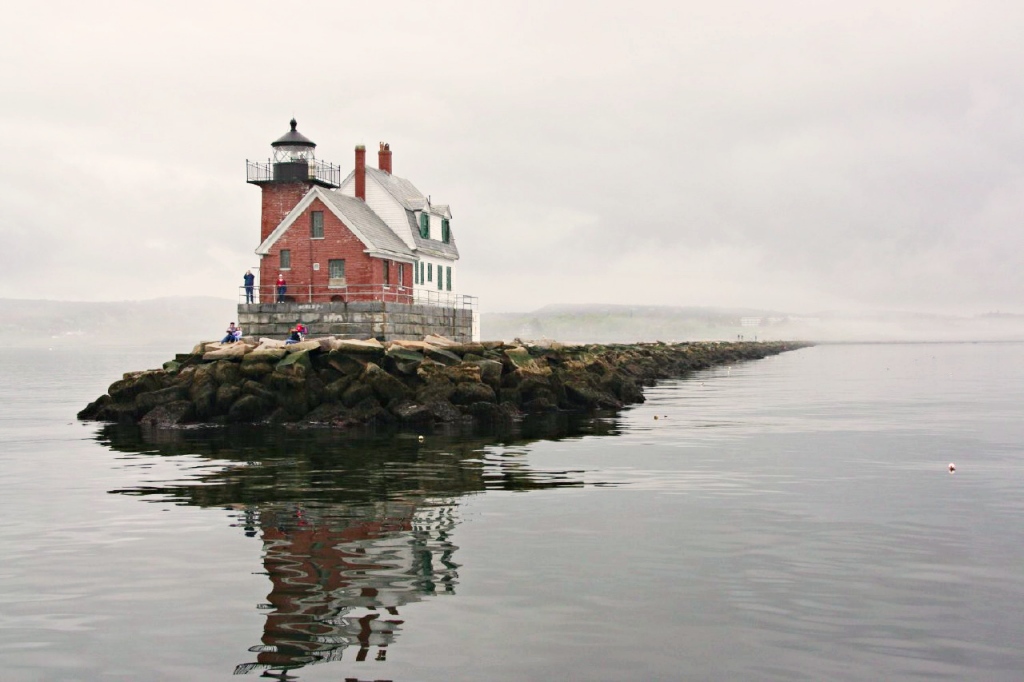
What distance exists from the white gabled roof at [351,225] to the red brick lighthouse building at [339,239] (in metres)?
0.05

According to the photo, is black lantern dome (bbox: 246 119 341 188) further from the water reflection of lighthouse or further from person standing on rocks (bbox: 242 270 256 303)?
the water reflection of lighthouse

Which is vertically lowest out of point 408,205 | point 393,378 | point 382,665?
point 382,665

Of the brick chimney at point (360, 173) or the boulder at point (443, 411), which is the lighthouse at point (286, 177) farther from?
the boulder at point (443, 411)

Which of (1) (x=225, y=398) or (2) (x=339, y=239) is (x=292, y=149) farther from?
(1) (x=225, y=398)

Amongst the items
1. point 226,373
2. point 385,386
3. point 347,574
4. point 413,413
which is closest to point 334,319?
point 226,373

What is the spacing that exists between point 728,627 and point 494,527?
18.2ft

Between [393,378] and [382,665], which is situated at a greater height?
[393,378]

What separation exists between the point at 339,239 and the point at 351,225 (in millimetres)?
947

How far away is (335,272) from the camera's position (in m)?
47.6

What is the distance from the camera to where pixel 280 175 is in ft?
164

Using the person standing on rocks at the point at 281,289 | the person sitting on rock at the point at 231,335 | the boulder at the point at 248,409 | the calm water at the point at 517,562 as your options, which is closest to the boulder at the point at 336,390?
the boulder at the point at 248,409

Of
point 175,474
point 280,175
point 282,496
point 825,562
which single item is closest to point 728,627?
point 825,562

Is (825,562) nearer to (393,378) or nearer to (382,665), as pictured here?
(382,665)

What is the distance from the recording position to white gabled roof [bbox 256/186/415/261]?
46.9m
